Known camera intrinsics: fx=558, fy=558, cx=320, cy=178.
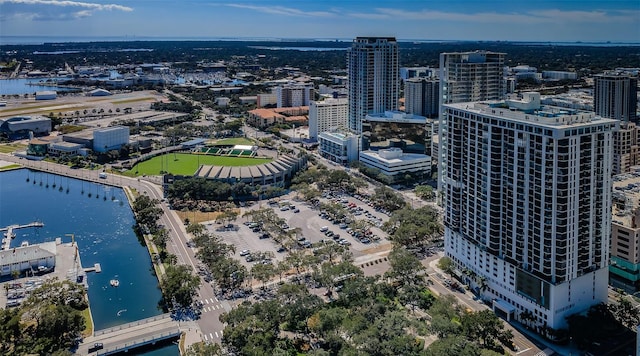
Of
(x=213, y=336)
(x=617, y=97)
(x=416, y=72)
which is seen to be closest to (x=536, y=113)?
(x=213, y=336)

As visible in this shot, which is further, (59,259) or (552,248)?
(59,259)

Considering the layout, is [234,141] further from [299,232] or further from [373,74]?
[299,232]

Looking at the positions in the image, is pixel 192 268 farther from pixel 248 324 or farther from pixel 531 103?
pixel 531 103

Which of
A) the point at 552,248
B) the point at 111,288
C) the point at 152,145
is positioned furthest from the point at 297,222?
the point at 152,145

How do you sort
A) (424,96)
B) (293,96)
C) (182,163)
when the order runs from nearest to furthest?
(182,163), (424,96), (293,96)

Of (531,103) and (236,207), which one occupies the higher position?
(531,103)

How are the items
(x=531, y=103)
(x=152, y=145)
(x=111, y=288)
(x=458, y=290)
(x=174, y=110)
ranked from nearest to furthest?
1. (x=531, y=103)
2. (x=458, y=290)
3. (x=111, y=288)
4. (x=152, y=145)
5. (x=174, y=110)

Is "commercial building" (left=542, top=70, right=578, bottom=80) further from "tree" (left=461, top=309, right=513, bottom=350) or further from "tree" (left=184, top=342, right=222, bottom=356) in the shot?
"tree" (left=184, top=342, right=222, bottom=356)
